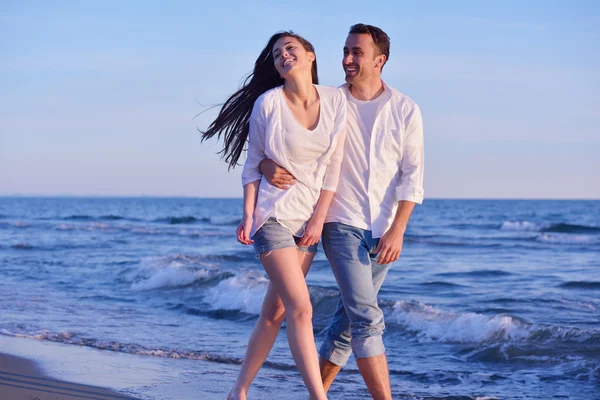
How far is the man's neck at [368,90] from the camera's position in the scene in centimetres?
352

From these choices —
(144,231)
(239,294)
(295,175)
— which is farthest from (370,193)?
(144,231)

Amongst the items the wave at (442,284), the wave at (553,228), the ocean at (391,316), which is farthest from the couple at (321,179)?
the wave at (553,228)

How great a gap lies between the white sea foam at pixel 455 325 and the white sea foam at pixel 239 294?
2029 mm

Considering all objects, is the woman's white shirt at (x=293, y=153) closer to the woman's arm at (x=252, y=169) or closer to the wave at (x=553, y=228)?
the woman's arm at (x=252, y=169)

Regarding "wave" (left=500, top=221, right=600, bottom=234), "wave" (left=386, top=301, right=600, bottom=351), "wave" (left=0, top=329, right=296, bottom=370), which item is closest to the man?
"wave" (left=0, top=329, right=296, bottom=370)

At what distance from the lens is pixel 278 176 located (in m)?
3.26

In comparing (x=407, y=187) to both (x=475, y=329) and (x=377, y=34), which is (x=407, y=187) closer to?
(x=377, y=34)

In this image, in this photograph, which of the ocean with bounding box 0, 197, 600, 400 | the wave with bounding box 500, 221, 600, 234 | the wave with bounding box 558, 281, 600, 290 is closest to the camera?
the ocean with bounding box 0, 197, 600, 400

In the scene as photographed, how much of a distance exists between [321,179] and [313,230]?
0.25 meters

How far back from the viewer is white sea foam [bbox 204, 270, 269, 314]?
30.6ft

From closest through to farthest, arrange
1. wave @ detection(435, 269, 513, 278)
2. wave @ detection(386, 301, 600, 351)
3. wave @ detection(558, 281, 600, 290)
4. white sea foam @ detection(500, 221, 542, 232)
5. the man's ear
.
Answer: the man's ear, wave @ detection(386, 301, 600, 351), wave @ detection(558, 281, 600, 290), wave @ detection(435, 269, 513, 278), white sea foam @ detection(500, 221, 542, 232)

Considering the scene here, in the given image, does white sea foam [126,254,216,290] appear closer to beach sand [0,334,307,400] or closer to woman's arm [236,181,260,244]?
beach sand [0,334,307,400]

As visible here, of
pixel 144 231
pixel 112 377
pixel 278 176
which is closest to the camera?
pixel 278 176

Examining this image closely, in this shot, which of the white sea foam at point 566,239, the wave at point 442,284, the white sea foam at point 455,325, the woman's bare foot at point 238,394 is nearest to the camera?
the woman's bare foot at point 238,394
